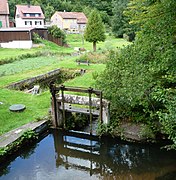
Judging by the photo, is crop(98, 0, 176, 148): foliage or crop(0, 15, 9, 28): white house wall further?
crop(0, 15, 9, 28): white house wall

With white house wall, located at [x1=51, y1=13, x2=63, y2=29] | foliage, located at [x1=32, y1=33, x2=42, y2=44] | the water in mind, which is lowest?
the water

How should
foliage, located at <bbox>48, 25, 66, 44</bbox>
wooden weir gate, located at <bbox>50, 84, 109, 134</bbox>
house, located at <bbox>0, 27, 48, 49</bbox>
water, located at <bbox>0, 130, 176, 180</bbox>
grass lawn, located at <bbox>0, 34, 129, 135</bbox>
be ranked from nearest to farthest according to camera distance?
A: 1. water, located at <bbox>0, 130, 176, 180</bbox>
2. wooden weir gate, located at <bbox>50, 84, 109, 134</bbox>
3. grass lawn, located at <bbox>0, 34, 129, 135</bbox>
4. house, located at <bbox>0, 27, 48, 49</bbox>
5. foliage, located at <bbox>48, 25, 66, 44</bbox>

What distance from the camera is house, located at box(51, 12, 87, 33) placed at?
5691cm

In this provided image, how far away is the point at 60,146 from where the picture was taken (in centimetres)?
875

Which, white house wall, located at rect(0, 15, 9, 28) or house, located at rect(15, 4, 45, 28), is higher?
house, located at rect(15, 4, 45, 28)

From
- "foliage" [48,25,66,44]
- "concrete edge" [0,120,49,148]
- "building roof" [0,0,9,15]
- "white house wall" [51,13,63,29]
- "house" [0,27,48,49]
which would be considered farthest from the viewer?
"white house wall" [51,13,63,29]

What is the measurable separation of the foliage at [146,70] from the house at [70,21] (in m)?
49.4

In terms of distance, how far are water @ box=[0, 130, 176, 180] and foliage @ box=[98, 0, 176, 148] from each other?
1080mm

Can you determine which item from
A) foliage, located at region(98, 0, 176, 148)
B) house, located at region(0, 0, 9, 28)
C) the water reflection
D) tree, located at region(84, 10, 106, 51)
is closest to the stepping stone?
the water reflection

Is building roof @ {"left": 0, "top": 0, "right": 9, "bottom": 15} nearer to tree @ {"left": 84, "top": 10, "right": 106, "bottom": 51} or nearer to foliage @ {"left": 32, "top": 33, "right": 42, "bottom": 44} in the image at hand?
foliage @ {"left": 32, "top": 33, "right": 42, "bottom": 44}

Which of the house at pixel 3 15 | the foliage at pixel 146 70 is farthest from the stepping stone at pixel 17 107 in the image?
the house at pixel 3 15

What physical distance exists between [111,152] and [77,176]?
1.70 metres

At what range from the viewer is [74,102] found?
928 cm

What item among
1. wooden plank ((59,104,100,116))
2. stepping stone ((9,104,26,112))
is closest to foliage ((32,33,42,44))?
stepping stone ((9,104,26,112))
